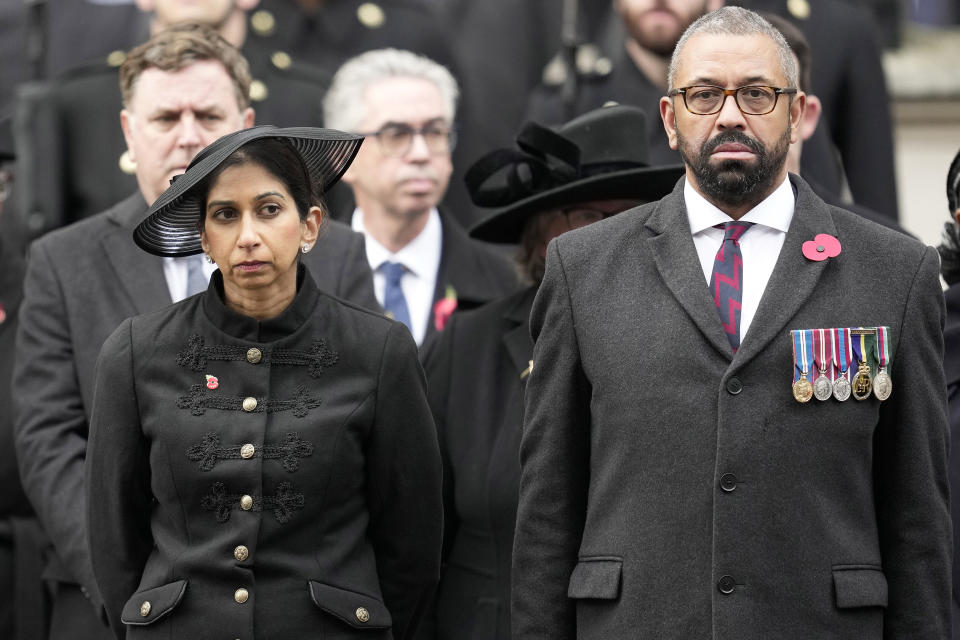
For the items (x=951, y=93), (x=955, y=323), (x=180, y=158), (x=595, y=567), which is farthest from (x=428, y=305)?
→ (x=951, y=93)

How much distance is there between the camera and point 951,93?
9.44 m

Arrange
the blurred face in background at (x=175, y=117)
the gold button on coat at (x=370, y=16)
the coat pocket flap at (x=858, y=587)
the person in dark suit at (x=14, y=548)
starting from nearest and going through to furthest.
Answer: the coat pocket flap at (x=858, y=587) < the blurred face in background at (x=175, y=117) < the person in dark suit at (x=14, y=548) < the gold button on coat at (x=370, y=16)

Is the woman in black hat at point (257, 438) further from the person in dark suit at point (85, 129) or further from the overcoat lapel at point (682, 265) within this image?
the person in dark suit at point (85, 129)

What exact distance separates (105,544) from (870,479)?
177cm

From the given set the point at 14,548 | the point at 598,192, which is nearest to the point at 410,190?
the point at 598,192

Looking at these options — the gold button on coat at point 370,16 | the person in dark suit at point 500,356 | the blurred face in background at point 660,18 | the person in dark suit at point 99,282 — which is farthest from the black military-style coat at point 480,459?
the gold button on coat at point 370,16

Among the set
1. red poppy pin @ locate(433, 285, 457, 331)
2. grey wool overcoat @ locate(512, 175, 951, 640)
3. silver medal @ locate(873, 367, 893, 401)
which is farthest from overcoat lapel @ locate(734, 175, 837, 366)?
red poppy pin @ locate(433, 285, 457, 331)

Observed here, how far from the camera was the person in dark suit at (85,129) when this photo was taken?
6.59 m

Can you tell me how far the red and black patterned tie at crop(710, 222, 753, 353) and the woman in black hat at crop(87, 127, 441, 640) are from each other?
78 cm

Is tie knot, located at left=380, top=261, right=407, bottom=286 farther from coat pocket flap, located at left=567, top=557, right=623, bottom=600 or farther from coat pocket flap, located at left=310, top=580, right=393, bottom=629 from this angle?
coat pocket flap, located at left=567, top=557, right=623, bottom=600

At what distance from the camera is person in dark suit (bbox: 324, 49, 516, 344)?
625 centimetres

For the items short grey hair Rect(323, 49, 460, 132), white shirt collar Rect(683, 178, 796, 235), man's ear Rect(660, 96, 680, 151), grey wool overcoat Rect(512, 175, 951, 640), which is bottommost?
grey wool overcoat Rect(512, 175, 951, 640)

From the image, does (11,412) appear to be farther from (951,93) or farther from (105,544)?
(951,93)

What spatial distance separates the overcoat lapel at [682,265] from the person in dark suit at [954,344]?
1.06m
